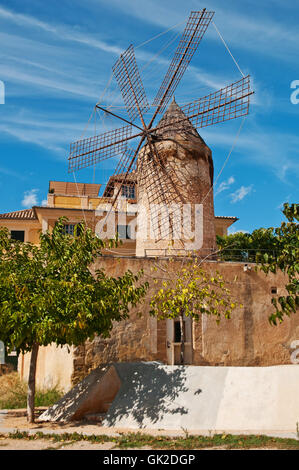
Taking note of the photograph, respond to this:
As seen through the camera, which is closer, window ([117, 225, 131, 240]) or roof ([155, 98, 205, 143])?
roof ([155, 98, 205, 143])

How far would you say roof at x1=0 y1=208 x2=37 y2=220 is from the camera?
26.6 metres

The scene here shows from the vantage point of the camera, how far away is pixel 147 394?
1014 centimetres

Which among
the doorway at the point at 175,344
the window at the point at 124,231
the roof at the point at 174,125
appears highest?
the roof at the point at 174,125

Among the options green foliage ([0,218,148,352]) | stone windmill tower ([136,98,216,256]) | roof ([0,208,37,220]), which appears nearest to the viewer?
green foliage ([0,218,148,352])

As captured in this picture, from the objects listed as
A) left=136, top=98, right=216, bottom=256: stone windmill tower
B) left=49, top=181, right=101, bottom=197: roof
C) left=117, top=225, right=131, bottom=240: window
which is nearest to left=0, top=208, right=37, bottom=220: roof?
left=49, top=181, right=101, bottom=197: roof

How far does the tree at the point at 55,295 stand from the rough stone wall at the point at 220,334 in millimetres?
2897

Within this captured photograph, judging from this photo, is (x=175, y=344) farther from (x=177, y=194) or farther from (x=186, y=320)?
(x=177, y=194)

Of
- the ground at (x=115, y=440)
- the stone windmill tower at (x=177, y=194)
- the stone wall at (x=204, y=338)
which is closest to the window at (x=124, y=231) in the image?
the stone windmill tower at (x=177, y=194)

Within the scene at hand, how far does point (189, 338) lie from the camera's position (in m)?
14.4

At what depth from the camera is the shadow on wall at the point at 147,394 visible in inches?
376

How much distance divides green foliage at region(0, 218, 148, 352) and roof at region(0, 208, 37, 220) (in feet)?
53.2

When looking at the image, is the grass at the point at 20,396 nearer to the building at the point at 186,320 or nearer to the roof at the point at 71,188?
the building at the point at 186,320

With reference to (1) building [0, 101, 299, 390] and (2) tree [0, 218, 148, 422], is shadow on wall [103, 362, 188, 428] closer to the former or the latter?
(2) tree [0, 218, 148, 422]
